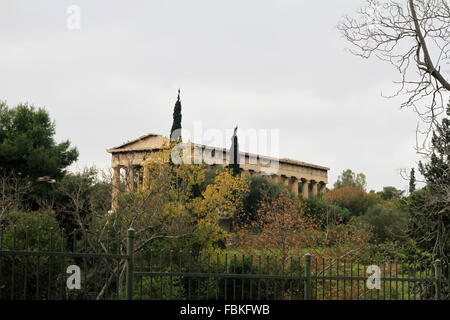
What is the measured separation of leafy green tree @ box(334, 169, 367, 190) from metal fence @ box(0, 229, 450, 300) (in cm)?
6820

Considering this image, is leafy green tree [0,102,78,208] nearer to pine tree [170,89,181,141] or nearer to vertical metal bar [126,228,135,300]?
pine tree [170,89,181,141]

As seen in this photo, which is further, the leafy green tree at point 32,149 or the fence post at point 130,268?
the leafy green tree at point 32,149

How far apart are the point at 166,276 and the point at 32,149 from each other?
21.7 meters

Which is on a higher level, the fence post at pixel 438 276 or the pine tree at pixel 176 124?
the pine tree at pixel 176 124

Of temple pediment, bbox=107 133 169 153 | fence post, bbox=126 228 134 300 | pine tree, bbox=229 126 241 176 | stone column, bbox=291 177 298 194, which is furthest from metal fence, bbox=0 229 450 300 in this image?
stone column, bbox=291 177 298 194

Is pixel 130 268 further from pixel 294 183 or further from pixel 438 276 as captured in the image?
pixel 294 183

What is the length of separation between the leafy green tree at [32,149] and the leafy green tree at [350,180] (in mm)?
59119

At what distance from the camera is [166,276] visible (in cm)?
1383

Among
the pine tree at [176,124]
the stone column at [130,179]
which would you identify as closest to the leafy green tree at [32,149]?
the pine tree at [176,124]

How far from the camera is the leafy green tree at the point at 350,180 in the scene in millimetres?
86994

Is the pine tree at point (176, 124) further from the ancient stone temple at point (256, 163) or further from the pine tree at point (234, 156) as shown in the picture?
the ancient stone temple at point (256, 163)
